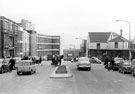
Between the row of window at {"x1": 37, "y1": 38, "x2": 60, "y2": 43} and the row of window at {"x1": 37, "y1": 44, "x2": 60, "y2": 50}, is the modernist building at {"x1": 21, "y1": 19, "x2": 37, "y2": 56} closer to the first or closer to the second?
the row of window at {"x1": 37, "y1": 44, "x2": 60, "y2": 50}

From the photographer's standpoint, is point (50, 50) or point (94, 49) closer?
point (94, 49)

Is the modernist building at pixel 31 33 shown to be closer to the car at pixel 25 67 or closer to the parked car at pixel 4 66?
the parked car at pixel 4 66

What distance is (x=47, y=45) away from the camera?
166 m

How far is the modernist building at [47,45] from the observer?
14925cm

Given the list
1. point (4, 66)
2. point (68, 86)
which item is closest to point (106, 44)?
point (4, 66)

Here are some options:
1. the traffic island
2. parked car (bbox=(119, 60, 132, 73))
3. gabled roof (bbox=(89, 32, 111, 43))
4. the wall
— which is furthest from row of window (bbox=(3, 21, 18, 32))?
parked car (bbox=(119, 60, 132, 73))

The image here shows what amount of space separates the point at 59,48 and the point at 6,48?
105 m

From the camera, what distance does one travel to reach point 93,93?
16062mm

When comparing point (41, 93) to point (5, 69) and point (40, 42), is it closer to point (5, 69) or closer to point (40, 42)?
point (5, 69)

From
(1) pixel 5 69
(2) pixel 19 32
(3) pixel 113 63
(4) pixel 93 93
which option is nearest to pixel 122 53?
(2) pixel 19 32

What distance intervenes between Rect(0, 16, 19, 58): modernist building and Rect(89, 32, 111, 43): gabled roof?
28.7m

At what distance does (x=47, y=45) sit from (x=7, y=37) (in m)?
97.2

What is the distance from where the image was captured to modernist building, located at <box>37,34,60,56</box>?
490ft

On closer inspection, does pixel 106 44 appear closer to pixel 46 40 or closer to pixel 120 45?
pixel 120 45
